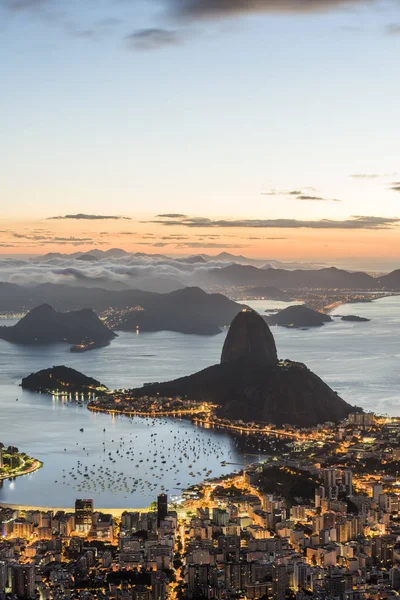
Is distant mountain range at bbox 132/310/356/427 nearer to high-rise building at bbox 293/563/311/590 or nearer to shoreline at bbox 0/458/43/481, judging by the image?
shoreline at bbox 0/458/43/481

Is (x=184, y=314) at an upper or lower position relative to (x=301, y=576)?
upper

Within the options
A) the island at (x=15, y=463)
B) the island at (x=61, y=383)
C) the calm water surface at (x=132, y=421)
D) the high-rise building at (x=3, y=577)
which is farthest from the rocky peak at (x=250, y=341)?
the high-rise building at (x=3, y=577)

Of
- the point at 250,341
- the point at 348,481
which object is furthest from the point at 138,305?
the point at 348,481

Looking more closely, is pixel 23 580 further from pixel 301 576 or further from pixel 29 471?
pixel 29 471

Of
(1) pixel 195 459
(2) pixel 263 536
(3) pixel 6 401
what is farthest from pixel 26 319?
(2) pixel 263 536

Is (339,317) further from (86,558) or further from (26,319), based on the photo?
(86,558)

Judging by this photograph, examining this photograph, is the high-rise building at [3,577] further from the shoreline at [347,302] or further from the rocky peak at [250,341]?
the shoreline at [347,302]
